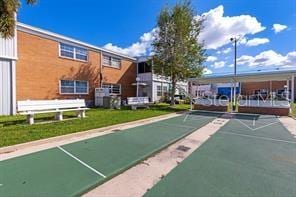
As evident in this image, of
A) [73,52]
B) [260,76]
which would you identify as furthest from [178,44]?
[73,52]

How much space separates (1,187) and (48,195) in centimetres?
99

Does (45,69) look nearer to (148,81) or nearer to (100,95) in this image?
(100,95)

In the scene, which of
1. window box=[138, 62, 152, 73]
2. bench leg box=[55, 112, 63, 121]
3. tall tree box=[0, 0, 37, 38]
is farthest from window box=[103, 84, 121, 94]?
tall tree box=[0, 0, 37, 38]

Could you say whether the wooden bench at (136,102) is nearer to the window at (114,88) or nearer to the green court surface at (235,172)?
the window at (114,88)

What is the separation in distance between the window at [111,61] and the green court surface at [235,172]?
17428mm

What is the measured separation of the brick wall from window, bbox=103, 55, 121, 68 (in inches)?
40.6

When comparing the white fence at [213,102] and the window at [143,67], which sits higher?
the window at [143,67]

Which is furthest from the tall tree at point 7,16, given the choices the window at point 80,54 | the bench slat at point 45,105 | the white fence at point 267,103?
the white fence at point 267,103

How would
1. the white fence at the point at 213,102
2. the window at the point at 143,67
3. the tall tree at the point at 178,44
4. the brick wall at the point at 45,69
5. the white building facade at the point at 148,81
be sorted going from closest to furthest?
the brick wall at the point at 45,69 → the white fence at the point at 213,102 → the tall tree at the point at 178,44 → the white building facade at the point at 148,81 → the window at the point at 143,67

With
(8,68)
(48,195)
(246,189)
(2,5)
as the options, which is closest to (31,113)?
(2,5)

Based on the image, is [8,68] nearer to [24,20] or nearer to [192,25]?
[24,20]

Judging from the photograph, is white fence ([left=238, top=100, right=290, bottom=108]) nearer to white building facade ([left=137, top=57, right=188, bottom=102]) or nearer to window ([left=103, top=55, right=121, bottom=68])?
white building facade ([left=137, top=57, right=188, bottom=102])

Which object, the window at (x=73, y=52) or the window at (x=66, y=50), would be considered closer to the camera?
the window at (x=66, y=50)

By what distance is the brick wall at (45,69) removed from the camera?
14501 millimetres
